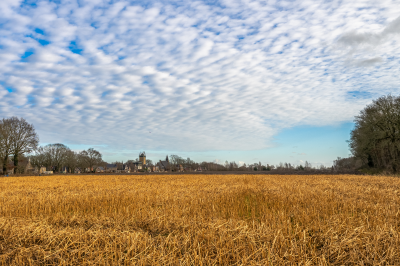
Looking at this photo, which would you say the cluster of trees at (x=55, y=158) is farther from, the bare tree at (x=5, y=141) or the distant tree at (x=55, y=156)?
the bare tree at (x=5, y=141)

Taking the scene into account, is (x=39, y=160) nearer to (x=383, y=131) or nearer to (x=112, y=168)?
(x=112, y=168)

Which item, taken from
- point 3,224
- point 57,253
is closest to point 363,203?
point 57,253

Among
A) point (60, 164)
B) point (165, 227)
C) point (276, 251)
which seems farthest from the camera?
point (60, 164)

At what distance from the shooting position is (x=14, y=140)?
2334 inches

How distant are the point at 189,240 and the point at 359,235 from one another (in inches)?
155

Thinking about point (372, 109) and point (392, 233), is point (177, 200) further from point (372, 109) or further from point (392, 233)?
point (372, 109)

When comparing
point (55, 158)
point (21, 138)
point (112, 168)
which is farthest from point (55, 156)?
point (112, 168)

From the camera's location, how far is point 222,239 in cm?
518

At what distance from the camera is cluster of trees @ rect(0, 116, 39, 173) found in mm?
56969

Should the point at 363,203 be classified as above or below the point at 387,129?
below

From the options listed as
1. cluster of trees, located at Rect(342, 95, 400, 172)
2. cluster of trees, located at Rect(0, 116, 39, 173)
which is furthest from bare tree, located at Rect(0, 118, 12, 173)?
cluster of trees, located at Rect(342, 95, 400, 172)

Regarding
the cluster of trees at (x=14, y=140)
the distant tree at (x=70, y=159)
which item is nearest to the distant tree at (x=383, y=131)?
the cluster of trees at (x=14, y=140)

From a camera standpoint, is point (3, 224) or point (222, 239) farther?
point (3, 224)

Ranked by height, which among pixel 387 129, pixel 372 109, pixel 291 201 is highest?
pixel 372 109
